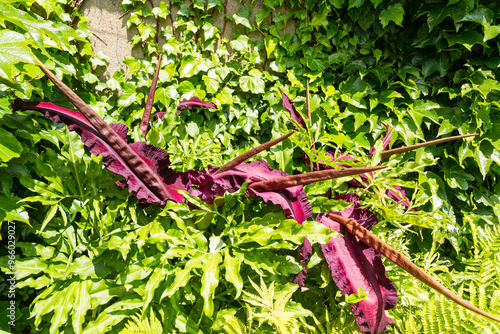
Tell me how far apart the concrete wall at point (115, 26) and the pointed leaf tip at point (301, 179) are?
129cm

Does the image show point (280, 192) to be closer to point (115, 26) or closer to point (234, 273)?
point (234, 273)

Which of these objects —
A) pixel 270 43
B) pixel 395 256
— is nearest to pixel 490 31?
pixel 270 43

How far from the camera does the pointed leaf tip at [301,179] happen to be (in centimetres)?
86

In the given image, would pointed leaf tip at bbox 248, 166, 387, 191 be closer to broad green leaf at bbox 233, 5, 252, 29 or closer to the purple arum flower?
the purple arum flower

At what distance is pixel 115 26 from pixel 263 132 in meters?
1.17

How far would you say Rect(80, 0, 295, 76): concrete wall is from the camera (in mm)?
1802

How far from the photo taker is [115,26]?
1.84m

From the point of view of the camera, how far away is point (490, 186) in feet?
5.99

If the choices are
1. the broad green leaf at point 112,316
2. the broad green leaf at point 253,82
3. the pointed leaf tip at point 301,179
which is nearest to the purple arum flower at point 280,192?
the pointed leaf tip at point 301,179

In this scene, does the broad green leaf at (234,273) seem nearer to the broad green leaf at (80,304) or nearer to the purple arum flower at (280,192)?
the purple arum flower at (280,192)

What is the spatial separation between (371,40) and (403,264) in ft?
4.72

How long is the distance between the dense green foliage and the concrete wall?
3 centimetres

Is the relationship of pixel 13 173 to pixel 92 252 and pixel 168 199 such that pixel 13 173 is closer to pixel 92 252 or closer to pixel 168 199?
pixel 92 252

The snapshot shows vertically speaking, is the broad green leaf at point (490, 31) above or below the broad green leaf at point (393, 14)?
below
